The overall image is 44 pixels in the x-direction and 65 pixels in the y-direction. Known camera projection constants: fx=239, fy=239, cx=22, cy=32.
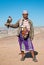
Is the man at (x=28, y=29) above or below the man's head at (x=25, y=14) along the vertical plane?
below

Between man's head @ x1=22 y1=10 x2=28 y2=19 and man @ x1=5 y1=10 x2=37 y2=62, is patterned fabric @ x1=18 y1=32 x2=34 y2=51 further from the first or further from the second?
man's head @ x1=22 y1=10 x2=28 y2=19

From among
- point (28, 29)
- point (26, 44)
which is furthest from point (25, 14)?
point (26, 44)

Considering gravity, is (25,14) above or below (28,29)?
above

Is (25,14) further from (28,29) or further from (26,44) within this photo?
(26,44)

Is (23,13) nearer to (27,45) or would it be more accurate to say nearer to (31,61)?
(27,45)

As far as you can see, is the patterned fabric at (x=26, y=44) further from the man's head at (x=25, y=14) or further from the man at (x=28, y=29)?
the man's head at (x=25, y=14)

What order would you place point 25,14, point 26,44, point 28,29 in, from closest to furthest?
point 25,14 → point 28,29 → point 26,44

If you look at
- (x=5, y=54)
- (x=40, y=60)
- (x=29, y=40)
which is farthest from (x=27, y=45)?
(x=5, y=54)

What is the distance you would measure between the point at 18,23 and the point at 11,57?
155 centimetres

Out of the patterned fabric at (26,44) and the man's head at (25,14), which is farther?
the patterned fabric at (26,44)

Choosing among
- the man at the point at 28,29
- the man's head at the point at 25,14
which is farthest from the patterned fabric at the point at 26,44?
the man's head at the point at 25,14

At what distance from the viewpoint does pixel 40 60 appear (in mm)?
8422

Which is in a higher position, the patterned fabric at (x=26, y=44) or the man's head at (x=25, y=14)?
the man's head at (x=25, y=14)

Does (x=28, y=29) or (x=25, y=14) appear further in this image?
(x=28, y=29)
